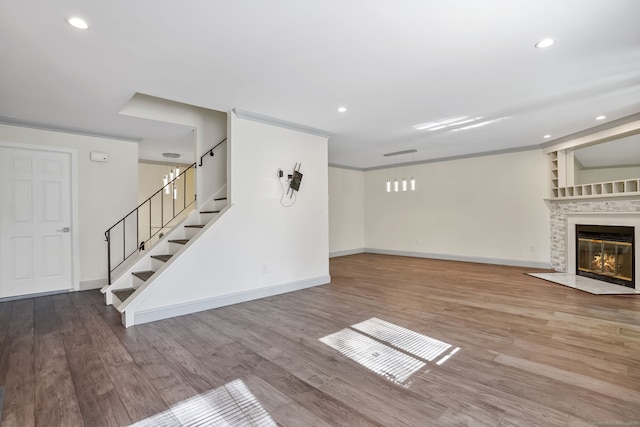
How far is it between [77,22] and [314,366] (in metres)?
3.16

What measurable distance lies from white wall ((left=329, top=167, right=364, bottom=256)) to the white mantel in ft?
16.5

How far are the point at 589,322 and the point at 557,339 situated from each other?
817 millimetres

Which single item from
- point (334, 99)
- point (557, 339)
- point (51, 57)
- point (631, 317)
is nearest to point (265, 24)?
point (334, 99)

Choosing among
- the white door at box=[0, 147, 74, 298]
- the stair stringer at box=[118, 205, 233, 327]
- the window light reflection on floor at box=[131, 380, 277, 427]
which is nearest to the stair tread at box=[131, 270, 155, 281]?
the stair stringer at box=[118, 205, 233, 327]

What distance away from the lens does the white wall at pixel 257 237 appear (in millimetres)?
3664

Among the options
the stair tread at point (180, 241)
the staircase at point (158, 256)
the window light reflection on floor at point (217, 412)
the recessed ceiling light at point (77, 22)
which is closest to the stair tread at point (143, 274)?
the staircase at point (158, 256)

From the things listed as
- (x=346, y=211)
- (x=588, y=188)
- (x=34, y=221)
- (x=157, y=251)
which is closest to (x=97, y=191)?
(x=34, y=221)

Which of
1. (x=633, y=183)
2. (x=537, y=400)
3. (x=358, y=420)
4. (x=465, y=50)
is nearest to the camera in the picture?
(x=358, y=420)

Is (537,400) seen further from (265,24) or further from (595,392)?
(265,24)

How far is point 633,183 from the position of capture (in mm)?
4668

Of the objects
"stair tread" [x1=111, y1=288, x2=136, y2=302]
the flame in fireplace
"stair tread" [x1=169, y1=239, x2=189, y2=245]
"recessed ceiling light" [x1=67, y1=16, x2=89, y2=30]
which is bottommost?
"stair tread" [x1=111, y1=288, x2=136, y2=302]

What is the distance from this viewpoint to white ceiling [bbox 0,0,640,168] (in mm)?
2082

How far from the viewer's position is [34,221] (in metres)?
4.56

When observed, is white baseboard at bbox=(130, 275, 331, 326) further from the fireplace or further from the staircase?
the fireplace
